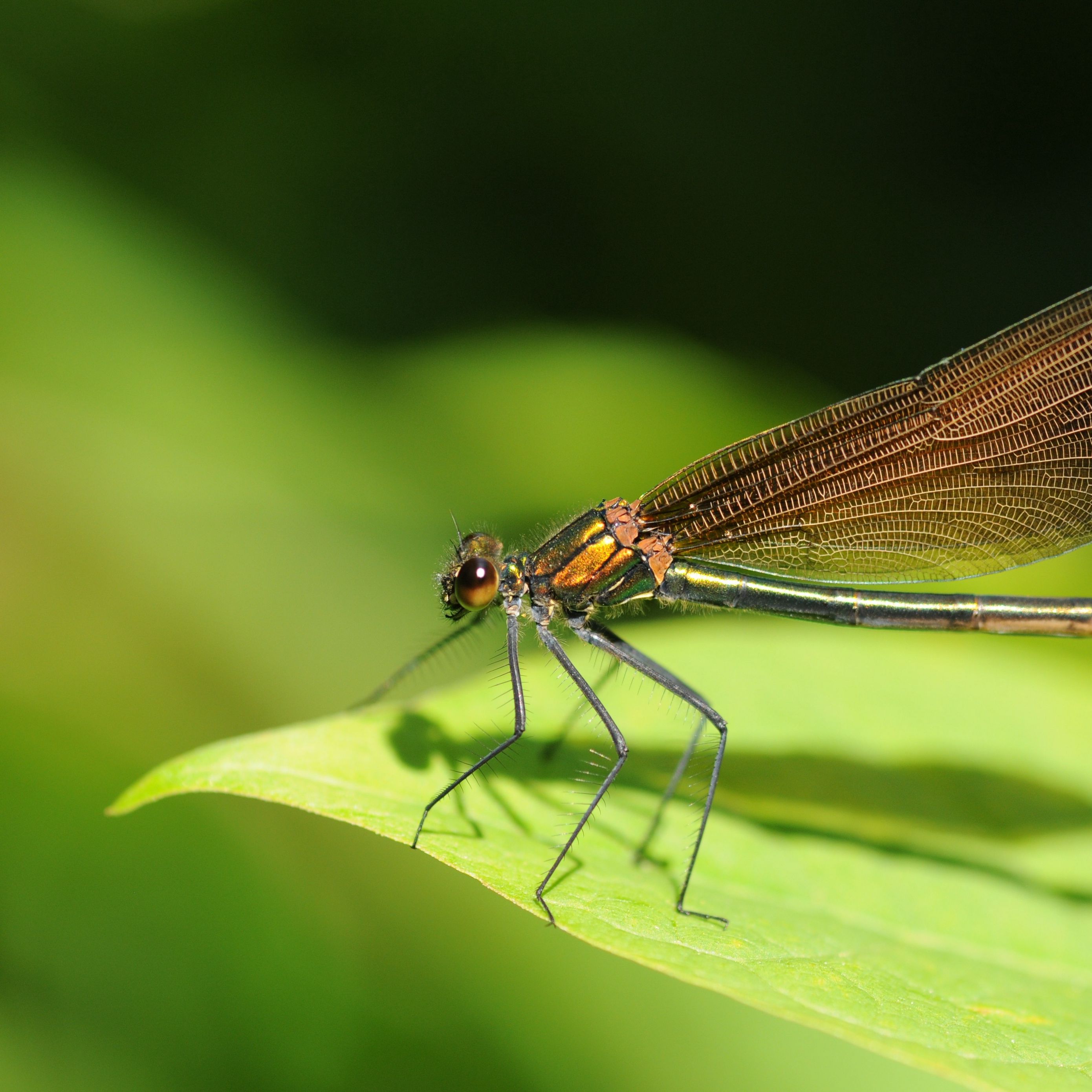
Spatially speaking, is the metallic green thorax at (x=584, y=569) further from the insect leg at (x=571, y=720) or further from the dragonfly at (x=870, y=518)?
the insect leg at (x=571, y=720)

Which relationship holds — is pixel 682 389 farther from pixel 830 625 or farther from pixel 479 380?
pixel 830 625

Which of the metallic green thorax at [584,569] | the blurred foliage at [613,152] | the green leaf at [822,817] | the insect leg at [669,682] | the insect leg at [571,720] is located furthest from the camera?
the blurred foliage at [613,152]

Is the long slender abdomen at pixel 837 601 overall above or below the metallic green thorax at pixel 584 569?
above

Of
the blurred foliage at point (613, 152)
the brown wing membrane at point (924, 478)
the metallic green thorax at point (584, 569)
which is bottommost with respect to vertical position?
the metallic green thorax at point (584, 569)

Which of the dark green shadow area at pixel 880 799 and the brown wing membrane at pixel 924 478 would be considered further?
the brown wing membrane at pixel 924 478

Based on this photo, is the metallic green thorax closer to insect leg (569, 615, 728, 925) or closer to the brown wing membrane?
insect leg (569, 615, 728, 925)

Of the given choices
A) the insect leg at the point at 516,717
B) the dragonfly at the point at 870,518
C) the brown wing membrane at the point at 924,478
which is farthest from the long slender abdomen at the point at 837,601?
the insect leg at the point at 516,717

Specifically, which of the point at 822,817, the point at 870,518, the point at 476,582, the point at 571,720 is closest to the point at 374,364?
the point at 476,582
